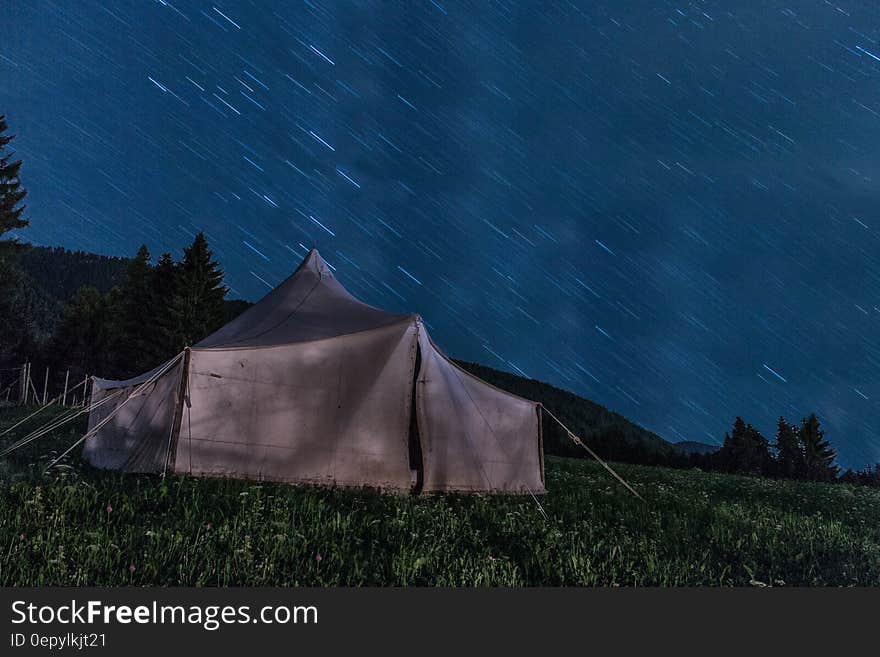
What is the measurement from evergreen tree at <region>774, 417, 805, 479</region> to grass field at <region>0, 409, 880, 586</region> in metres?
71.2

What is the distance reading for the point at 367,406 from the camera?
33.7ft

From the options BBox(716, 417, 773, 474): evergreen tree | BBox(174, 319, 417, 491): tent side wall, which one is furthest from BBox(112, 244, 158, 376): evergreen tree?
BBox(716, 417, 773, 474): evergreen tree

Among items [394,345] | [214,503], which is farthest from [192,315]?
[214,503]

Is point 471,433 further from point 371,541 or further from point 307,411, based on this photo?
point 371,541

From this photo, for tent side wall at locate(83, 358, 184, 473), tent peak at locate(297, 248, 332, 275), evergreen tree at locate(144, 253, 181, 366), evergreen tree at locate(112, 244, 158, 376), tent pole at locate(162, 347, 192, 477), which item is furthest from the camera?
evergreen tree at locate(112, 244, 158, 376)

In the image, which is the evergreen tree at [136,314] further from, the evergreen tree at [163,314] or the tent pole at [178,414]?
the tent pole at [178,414]

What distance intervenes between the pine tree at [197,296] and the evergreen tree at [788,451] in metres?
63.3

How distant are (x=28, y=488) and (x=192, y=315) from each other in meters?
38.1

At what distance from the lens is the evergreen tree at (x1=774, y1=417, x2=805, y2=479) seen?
71.2m

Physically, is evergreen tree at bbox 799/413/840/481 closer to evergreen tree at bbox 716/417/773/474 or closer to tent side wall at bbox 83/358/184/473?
evergreen tree at bbox 716/417/773/474

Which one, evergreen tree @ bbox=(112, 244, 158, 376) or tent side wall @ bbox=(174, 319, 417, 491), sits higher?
evergreen tree @ bbox=(112, 244, 158, 376)

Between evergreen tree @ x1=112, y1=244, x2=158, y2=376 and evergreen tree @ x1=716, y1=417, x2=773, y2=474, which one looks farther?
evergreen tree @ x1=716, y1=417, x2=773, y2=474

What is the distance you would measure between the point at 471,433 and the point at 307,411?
3.05 meters

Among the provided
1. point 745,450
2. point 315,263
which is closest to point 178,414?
point 315,263
